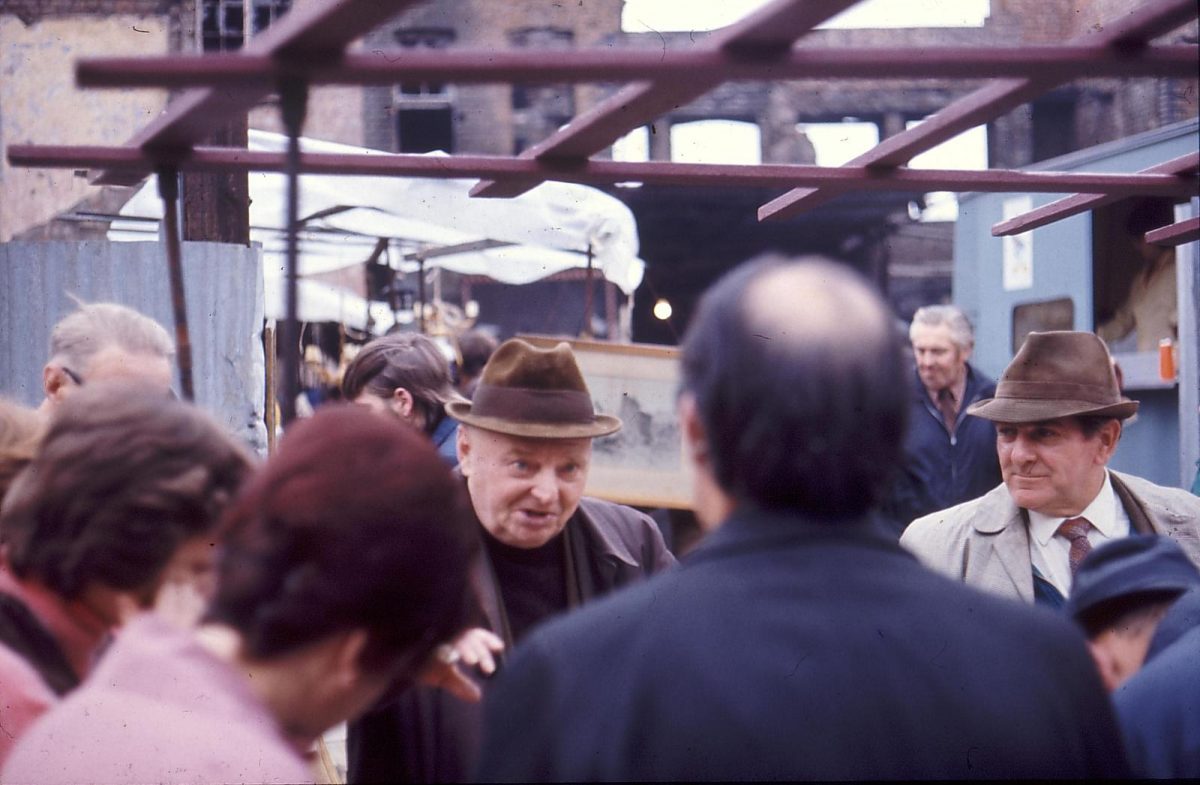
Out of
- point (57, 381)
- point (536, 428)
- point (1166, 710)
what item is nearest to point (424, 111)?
point (57, 381)

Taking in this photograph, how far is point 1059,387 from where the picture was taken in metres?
3.27

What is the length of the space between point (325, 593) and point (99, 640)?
23.9 inches

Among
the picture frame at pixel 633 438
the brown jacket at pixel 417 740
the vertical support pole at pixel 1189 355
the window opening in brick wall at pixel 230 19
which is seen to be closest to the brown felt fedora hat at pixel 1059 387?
the brown jacket at pixel 417 740

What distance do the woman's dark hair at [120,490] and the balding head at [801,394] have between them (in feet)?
2.18

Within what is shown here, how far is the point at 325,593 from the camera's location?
4.22 feet

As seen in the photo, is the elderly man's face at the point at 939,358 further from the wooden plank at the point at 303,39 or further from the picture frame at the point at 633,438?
the wooden plank at the point at 303,39

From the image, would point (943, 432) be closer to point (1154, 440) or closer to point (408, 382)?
point (1154, 440)

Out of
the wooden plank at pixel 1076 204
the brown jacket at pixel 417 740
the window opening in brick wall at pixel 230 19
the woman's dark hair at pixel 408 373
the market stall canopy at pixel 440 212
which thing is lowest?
the brown jacket at pixel 417 740

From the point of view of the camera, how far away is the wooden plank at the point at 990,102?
5.28 feet

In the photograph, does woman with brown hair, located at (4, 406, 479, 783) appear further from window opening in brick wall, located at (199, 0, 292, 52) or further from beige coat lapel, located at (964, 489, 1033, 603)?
window opening in brick wall, located at (199, 0, 292, 52)

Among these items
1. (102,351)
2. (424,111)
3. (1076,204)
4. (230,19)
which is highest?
(230,19)

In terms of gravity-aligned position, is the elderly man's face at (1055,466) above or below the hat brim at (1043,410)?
below

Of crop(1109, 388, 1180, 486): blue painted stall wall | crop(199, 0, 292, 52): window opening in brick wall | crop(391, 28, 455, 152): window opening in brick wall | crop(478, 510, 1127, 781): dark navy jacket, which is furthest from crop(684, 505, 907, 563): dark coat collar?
crop(391, 28, 455, 152): window opening in brick wall

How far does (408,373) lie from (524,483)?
1724 mm
